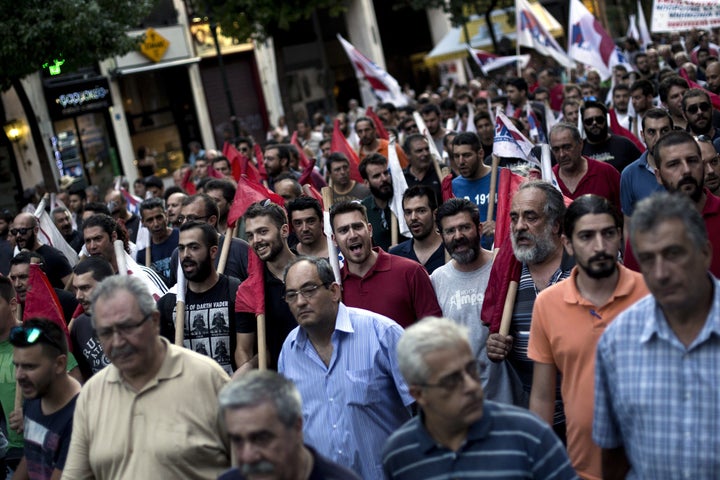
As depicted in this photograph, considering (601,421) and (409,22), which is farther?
(409,22)

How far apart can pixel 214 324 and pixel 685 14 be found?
12.2 metres

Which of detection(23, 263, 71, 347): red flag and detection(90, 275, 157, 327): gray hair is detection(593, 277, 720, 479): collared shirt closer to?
detection(90, 275, 157, 327): gray hair

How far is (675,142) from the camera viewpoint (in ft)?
19.1

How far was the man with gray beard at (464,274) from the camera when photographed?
5.89 meters

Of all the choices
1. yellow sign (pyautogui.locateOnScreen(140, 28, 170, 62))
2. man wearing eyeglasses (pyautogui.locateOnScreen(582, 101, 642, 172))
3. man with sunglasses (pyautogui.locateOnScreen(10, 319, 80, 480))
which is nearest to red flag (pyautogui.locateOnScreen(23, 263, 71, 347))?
man with sunglasses (pyautogui.locateOnScreen(10, 319, 80, 480))

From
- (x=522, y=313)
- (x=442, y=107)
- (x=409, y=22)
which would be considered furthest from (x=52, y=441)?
(x=409, y=22)

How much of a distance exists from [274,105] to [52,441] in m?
31.2

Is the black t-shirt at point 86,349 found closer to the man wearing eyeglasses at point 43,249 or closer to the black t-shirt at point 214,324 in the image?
the black t-shirt at point 214,324

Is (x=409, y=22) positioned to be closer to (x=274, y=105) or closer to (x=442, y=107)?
(x=274, y=105)

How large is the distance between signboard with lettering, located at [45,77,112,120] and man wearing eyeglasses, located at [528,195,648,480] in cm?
2571

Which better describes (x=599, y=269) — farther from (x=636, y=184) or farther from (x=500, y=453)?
(x=636, y=184)

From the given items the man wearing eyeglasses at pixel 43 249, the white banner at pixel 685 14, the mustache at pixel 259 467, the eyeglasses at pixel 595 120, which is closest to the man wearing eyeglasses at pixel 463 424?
the mustache at pixel 259 467

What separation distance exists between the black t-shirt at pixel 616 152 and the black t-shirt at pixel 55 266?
500 cm

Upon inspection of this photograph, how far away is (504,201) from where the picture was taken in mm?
6773
